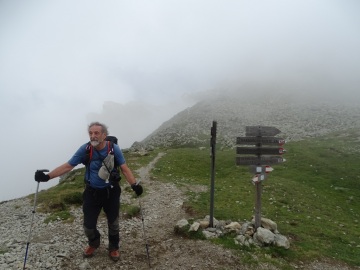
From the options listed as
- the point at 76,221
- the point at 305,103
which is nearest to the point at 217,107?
the point at 305,103

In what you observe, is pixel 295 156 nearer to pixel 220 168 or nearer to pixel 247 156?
pixel 220 168

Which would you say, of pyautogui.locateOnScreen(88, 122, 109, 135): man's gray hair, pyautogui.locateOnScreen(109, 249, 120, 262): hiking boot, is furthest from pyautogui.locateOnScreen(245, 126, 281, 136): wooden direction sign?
pyautogui.locateOnScreen(109, 249, 120, 262): hiking boot

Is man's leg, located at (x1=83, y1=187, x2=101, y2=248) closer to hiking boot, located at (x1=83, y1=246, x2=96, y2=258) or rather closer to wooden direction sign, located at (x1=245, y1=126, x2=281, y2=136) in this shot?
hiking boot, located at (x1=83, y1=246, x2=96, y2=258)

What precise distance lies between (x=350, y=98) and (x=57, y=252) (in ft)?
426

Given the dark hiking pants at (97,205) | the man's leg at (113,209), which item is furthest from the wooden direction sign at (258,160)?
the dark hiking pants at (97,205)

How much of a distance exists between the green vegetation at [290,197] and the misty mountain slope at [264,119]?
2625 centimetres

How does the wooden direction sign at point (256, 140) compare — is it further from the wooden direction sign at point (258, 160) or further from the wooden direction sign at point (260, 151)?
the wooden direction sign at point (258, 160)

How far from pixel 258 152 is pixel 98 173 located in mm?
8188

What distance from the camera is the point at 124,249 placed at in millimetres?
12844

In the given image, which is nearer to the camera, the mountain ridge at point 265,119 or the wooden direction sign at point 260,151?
the wooden direction sign at point 260,151

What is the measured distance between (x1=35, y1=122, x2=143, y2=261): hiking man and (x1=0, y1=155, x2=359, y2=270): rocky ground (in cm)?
159

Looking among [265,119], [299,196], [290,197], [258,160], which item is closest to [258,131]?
[258,160]

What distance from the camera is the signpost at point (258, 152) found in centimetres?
1470

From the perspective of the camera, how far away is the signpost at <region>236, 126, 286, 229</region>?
14695 mm
